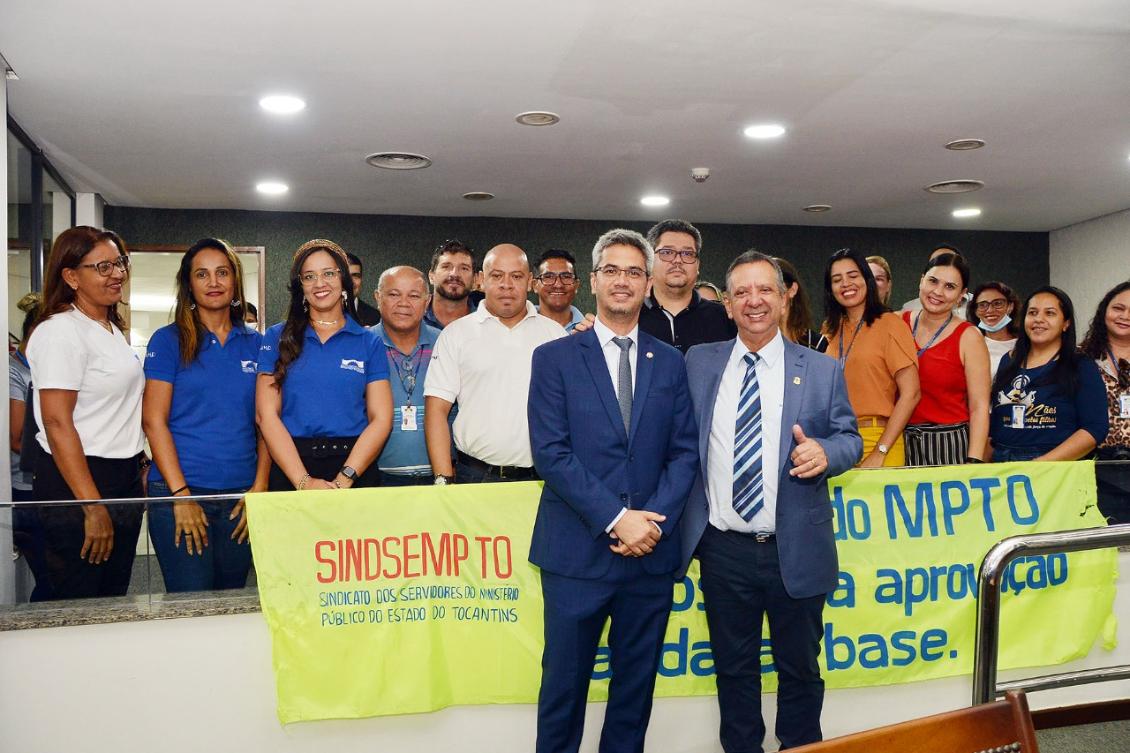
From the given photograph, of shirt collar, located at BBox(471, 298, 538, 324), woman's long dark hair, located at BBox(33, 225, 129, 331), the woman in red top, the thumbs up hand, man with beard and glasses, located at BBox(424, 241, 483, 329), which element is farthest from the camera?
man with beard and glasses, located at BBox(424, 241, 483, 329)

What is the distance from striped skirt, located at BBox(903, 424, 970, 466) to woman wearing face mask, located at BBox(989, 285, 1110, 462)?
0.14 m

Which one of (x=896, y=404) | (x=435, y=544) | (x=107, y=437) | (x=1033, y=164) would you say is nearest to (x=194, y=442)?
(x=107, y=437)

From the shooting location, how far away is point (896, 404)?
376 centimetres

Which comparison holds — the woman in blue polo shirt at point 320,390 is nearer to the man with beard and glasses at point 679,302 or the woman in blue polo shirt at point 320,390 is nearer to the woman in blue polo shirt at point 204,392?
the woman in blue polo shirt at point 204,392

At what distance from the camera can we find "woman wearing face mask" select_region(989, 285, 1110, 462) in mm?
3650

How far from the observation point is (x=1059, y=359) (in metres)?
3.76

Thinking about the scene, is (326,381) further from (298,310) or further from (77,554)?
(77,554)

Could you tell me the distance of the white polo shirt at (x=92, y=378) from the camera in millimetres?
2885

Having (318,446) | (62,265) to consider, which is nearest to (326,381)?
(318,446)

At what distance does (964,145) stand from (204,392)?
16.0 feet

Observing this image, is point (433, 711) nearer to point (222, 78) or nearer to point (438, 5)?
point (438, 5)

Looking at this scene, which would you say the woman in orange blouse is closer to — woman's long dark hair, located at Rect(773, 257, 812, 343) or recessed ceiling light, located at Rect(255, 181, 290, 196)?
woman's long dark hair, located at Rect(773, 257, 812, 343)

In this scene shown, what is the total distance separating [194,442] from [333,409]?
1.65ft

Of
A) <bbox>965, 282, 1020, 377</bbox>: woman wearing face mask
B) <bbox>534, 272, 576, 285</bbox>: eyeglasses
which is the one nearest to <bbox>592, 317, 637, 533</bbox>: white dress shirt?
<bbox>534, 272, 576, 285</bbox>: eyeglasses
